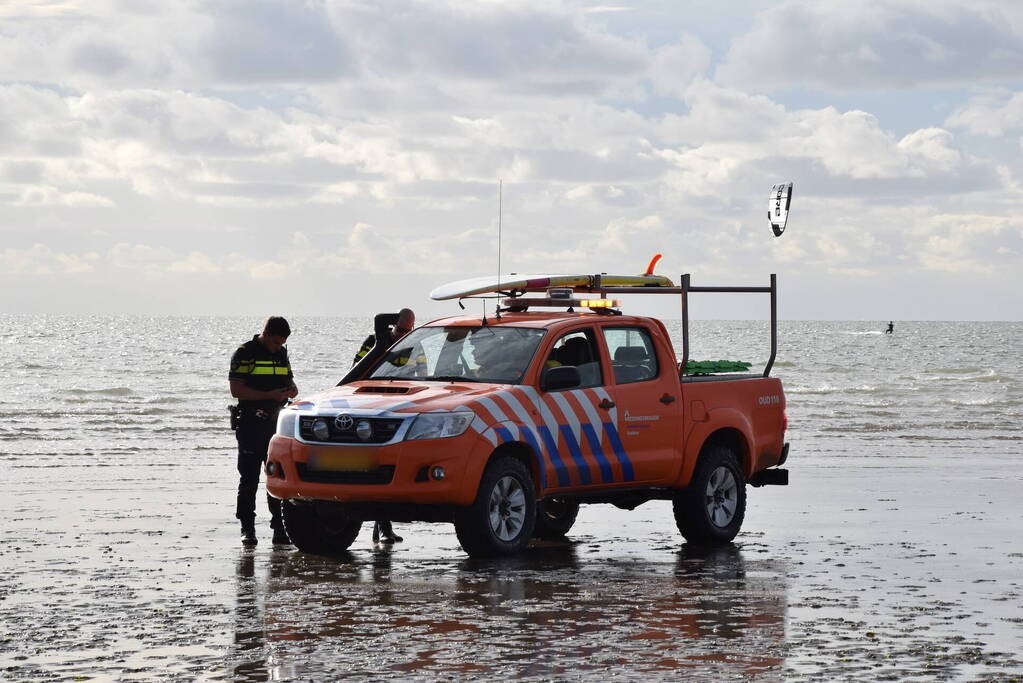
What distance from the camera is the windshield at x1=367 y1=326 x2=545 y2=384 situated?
11750 millimetres

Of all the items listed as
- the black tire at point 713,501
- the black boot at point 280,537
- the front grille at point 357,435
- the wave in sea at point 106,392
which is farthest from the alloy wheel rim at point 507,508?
the wave in sea at point 106,392

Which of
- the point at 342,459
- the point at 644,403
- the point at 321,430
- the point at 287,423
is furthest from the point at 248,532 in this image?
the point at 644,403

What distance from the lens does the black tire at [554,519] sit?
13.0 m

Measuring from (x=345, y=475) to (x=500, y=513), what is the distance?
43.2 inches

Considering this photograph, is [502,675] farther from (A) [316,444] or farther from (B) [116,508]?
(B) [116,508]

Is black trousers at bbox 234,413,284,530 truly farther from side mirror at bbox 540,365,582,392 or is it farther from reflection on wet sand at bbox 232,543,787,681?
side mirror at bbox 540,365,582,392

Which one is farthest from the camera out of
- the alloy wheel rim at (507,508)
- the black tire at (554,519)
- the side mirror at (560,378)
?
the black tire at (554,519)

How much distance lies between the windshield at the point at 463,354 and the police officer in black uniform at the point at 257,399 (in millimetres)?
797

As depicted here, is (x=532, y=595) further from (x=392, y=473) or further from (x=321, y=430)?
(x=321, y=430)

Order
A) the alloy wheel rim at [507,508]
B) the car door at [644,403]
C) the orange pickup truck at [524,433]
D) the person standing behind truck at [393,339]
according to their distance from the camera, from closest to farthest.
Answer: the orange pickup truck at [524,433], the alloy wheel rim at [507,508], the car door at [644,403], the person standing behind truck at [393,339]

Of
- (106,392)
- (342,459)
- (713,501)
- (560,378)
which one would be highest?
(560,378)

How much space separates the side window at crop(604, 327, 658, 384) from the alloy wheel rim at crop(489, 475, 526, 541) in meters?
1.34

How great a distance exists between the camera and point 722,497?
12.8m

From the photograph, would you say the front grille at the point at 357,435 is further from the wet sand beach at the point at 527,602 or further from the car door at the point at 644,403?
the car door at the point at 644,403
